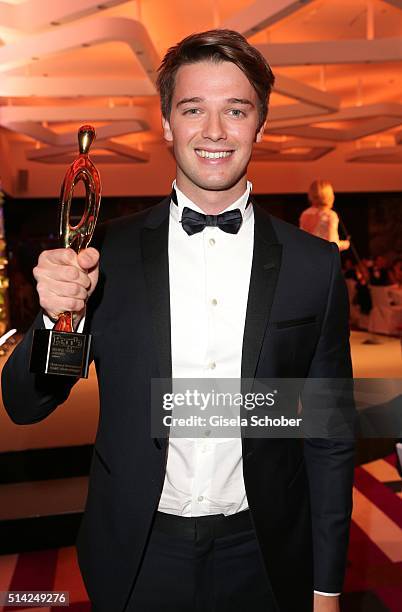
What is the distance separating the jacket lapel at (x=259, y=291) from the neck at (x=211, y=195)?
99 mm

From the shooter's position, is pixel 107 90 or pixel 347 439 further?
pixel 107 90

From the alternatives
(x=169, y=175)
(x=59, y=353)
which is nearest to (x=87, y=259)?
(x=59, y=353)

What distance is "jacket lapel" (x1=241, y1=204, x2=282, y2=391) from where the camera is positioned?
1.41 m

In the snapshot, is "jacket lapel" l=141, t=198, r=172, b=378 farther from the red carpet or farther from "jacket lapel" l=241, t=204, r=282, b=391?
the red carpet

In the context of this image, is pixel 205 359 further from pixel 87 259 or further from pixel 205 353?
pixel 87 259

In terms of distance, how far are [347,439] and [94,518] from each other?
632 mm

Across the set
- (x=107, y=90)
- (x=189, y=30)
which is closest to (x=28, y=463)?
(x=107, y=90)

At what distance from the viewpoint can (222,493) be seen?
144 cm

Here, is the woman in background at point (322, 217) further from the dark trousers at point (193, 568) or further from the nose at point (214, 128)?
the dark trousers at point (193, 568)

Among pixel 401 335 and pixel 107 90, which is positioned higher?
pixel 107 90

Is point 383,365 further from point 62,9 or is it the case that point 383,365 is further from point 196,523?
point 196,523

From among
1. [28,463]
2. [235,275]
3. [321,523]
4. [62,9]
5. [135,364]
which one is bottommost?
[28,463]

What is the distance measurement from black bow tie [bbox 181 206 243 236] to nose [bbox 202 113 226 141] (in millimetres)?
→ 184

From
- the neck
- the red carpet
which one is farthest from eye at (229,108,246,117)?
the red carpet
